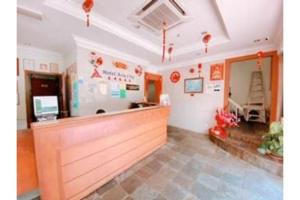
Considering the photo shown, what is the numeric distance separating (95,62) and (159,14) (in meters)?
1.88

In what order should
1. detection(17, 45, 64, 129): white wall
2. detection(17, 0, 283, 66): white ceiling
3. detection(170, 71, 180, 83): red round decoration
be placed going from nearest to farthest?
detection(17, 0, 283, 66): white ceiling < detection(17, 45, 64, 129): white wall < detection(170, 71, 180, 83): red round decoration

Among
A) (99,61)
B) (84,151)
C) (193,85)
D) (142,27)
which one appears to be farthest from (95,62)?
(193,85)

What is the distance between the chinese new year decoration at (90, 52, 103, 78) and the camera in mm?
3070

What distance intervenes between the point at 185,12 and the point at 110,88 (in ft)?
7.95

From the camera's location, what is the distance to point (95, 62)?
313 cm

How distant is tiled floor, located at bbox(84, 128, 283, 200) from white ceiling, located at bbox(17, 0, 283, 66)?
244 centimetres

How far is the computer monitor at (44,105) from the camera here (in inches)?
76.7

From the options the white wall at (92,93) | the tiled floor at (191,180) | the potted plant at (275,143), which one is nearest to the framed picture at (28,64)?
the white wall at (92,93)

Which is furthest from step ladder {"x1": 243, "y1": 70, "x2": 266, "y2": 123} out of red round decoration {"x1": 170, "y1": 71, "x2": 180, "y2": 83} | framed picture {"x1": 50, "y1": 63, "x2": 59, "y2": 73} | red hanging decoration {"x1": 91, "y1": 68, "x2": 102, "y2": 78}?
framed picture {"x1": 50, "y1": 63, "x2": 59, "y2": 73}

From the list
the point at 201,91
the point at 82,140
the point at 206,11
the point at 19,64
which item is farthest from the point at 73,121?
the point at 201,91

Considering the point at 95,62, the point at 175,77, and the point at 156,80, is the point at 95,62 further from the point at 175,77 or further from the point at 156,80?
the point at 175,77

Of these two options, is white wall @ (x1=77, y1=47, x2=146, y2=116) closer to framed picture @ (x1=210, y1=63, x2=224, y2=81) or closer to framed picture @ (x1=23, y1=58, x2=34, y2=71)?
framed picture @ (x1=23, y1=58, x2=34, y2=71)

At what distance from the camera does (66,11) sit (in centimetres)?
187
